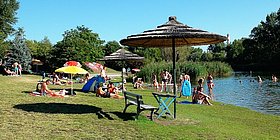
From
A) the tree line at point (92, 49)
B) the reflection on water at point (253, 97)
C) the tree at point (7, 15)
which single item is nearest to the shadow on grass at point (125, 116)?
the reflection on water at point (253, 97)

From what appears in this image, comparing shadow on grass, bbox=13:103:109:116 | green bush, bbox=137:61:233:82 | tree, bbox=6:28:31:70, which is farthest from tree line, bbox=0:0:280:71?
shadow on grass, bbox=13:103:109:116

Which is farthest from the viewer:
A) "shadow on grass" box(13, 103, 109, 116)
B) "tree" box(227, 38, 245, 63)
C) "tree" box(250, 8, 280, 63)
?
"tree" box(227, 38, 245, 63)

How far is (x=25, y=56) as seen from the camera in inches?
1734

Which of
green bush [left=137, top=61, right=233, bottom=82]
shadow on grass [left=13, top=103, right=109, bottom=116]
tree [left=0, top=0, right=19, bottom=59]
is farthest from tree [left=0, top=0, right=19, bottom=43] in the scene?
shadow on grass [left=13, top=103, right=109, bottom=116]

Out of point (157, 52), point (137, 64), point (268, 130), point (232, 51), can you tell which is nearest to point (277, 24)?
point (232, 51)

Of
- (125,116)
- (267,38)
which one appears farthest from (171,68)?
(267,38)

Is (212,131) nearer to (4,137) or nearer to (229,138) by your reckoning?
(229,138)

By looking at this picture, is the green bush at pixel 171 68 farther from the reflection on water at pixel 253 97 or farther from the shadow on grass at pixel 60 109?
the shadow on grass at pixel 60 109

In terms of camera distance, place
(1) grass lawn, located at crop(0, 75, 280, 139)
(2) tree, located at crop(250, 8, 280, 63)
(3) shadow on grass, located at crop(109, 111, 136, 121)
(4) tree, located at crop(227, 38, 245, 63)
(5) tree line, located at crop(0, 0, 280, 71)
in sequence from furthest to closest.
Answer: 1. (4) tree, located at crop(227, 38, 245, 63)
2. (2) tree, located at crop(250, 8, 280, 63)
3. (5) tree line, located at crop(0, 0, 280, 71)
4. (3) shadow on grass, located at crop(109, 111, 136, 121)
5. (1) grass lawn, located at crop(0, 75, 280, 139)

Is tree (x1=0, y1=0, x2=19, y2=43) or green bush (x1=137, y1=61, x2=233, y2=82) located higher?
tree (x1=0, y1=0, x2=19, y2=43)

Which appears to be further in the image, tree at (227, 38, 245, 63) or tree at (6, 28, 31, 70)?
tree at (227, 38, 245, 63)

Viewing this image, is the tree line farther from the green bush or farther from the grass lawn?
the grass lawn

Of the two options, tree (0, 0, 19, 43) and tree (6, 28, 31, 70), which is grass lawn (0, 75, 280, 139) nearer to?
tree (6, 28, 31, 70)

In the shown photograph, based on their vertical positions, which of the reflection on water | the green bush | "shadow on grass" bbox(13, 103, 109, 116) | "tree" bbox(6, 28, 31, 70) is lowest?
the reflection on water
